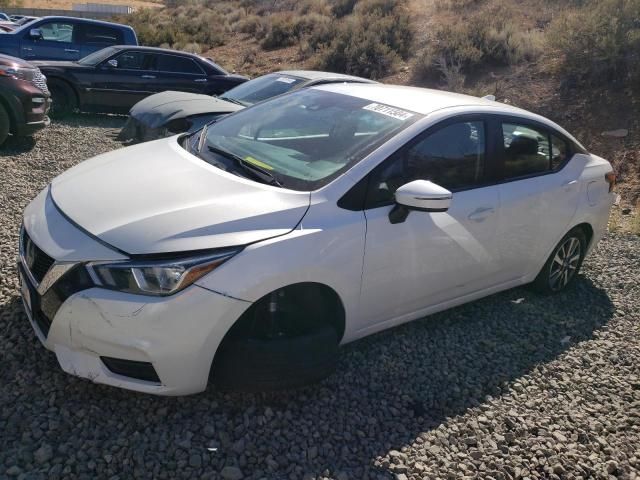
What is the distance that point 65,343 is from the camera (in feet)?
9.57

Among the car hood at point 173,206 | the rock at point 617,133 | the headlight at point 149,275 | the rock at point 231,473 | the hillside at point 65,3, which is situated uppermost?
the car hood at point 173,206

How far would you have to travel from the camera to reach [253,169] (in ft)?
11.7

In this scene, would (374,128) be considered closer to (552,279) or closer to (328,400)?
(328,400)

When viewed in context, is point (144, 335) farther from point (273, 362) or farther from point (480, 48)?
point (480, 48)

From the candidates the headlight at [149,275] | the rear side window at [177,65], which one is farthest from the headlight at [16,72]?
the headlight at [149,275]

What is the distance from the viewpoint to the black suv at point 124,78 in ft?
35.4

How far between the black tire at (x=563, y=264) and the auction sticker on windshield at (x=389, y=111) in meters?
1.89

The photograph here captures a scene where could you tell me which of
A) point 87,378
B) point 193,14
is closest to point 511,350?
point 87,378

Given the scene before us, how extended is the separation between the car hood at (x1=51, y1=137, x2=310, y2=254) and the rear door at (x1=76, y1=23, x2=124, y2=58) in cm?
1042

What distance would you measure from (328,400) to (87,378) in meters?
1.27

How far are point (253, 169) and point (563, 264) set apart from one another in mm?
2929

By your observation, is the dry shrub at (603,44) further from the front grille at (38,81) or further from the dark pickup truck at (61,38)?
the front grille at (38,81)

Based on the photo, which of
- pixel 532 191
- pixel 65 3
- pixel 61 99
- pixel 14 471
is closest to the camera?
pixel 14 471

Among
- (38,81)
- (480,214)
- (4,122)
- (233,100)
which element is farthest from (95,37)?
(480,214)
